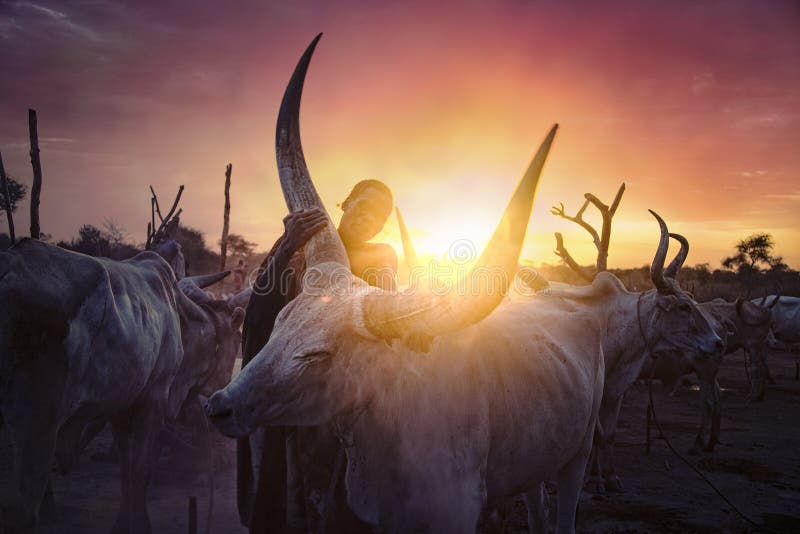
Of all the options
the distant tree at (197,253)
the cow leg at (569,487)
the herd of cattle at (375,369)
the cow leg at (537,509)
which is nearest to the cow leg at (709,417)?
the herd of cattle at (375,369)

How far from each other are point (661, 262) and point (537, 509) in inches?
145

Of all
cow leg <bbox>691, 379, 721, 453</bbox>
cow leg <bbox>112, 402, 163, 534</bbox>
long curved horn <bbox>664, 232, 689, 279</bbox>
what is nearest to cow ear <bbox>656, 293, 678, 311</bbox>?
long curved horn <bbox>664, 232, 689, 279</bbox>

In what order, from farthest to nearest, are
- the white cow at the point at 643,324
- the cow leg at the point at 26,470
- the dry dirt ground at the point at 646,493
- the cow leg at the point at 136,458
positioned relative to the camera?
1. the white cow at the point at 643,324
2. the dry dirt ground at the point at 646,493
3. the cow leg at the point at 136,458
4. the cow leg at the point at 26,470

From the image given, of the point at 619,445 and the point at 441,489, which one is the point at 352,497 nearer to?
the point at 441,489

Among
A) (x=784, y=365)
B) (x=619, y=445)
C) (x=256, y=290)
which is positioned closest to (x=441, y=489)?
(x=256, y=290)

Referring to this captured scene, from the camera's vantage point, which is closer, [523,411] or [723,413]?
[523,411]

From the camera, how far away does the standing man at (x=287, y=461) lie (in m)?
2.41

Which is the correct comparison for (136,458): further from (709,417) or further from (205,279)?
(709,417)

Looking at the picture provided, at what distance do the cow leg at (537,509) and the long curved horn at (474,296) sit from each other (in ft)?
9.45

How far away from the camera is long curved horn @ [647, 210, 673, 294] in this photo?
6.23 meters

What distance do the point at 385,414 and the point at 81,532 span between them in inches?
205

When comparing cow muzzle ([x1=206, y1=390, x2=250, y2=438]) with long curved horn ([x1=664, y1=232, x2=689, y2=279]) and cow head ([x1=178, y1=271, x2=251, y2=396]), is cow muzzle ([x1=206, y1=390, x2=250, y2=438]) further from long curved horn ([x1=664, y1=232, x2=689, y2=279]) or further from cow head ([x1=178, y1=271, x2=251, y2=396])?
long curved horn ([x1=664, y1=232, x2=689, y2=279])

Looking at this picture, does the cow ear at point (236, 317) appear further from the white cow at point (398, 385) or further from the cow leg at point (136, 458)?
the white cow at point (398, 385)

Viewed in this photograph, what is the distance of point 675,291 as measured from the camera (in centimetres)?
636
